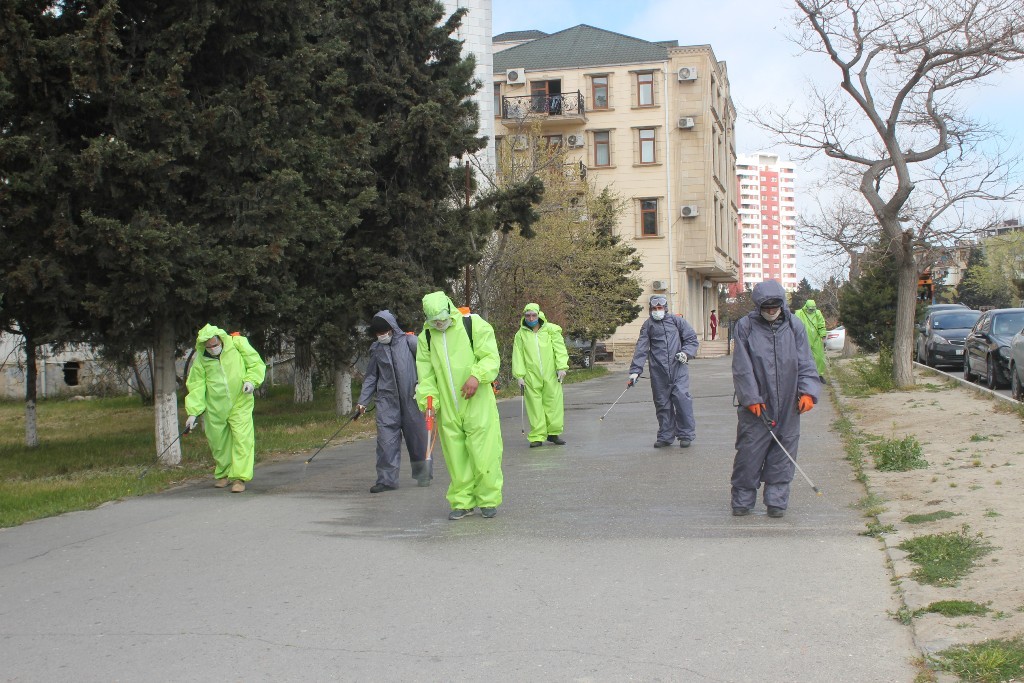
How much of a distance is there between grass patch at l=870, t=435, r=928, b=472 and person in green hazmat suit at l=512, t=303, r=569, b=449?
185 inches

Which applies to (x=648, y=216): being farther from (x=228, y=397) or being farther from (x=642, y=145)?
(x=228, y=397)

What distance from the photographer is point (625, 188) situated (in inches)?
2181

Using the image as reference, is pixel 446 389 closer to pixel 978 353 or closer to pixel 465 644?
pixel 465 644

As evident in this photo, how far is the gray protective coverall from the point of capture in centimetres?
1362

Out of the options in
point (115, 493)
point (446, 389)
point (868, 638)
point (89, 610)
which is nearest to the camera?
point (868, 638)

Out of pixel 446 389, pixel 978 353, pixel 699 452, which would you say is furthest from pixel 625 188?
pixel 446 389

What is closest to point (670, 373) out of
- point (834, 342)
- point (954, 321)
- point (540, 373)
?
point (540, 373)

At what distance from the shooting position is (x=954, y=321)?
97.2 ft

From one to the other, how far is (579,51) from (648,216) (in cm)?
952

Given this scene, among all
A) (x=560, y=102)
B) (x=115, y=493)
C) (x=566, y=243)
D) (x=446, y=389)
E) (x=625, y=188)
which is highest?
(x=560, y=102)

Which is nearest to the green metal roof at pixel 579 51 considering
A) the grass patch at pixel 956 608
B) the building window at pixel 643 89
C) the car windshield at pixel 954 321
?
the building window at pixel 643 89

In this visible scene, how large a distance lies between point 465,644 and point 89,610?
2496 mm

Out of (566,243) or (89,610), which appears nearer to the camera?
(89,610)

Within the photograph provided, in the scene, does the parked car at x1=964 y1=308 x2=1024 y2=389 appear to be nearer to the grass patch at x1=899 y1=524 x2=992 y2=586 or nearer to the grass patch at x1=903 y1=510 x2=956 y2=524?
the grass patch at x1=903 y1=510 x2=956 y2=524
